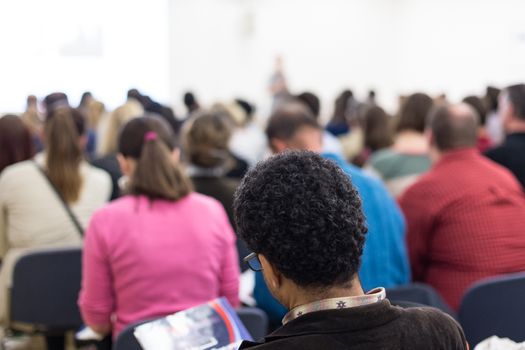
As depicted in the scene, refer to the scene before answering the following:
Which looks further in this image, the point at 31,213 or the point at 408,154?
the point at 408,154

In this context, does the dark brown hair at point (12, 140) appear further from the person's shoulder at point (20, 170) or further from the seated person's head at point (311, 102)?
the seated person's head at point (311, 102)

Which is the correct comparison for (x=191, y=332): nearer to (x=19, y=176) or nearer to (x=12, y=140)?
(x=19, y=176)

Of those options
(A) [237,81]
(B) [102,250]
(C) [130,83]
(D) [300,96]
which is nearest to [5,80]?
(C) [130,83]

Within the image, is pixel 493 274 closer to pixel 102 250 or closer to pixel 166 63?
pixel 102 250

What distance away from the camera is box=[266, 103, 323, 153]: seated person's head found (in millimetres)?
2600

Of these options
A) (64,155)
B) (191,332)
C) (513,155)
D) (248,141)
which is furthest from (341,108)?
(191,332)

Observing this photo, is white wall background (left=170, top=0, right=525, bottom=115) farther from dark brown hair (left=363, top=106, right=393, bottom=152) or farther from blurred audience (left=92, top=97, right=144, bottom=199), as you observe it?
dark brown hair (left=363, top=106, right=393, bottom=152)

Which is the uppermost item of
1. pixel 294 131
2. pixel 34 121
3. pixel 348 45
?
pixel 348 45

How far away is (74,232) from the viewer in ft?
9.98

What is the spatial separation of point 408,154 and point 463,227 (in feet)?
4.38

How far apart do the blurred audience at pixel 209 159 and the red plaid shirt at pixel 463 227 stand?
32.9 inches

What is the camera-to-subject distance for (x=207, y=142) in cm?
315

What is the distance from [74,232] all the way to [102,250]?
3.09ft

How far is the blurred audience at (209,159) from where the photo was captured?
122 inches
